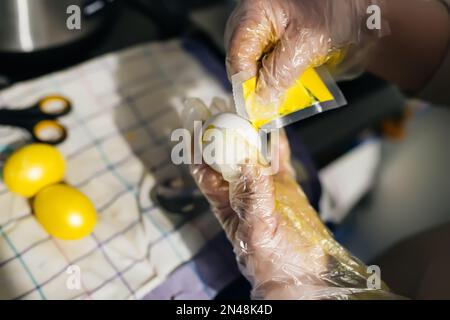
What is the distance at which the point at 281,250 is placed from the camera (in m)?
0.58

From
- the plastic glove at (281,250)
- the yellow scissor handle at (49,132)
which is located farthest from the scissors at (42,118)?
the plastic glove at (281,250)

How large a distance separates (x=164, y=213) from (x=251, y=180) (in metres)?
0.23

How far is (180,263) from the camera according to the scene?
0.70 m

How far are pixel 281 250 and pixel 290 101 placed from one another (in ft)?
0.64

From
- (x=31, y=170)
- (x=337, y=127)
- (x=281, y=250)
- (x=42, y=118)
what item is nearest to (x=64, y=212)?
(x=31, y=170)

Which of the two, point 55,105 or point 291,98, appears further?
point 55,105

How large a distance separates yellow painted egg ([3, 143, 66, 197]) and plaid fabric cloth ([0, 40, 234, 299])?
34mm

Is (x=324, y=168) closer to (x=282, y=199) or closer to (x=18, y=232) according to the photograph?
(x=282, y=199)

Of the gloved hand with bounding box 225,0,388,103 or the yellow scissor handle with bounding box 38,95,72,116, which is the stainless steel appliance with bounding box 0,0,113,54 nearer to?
the yellow scissor handle with bounding box 38,95,72,116

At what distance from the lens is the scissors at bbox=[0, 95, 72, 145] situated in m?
0.76

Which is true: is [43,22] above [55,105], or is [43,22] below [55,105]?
above

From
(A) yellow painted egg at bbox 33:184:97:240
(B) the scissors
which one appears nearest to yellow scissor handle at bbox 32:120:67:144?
(B) the scissors

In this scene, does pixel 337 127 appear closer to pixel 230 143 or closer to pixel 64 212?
pixel 230 143
